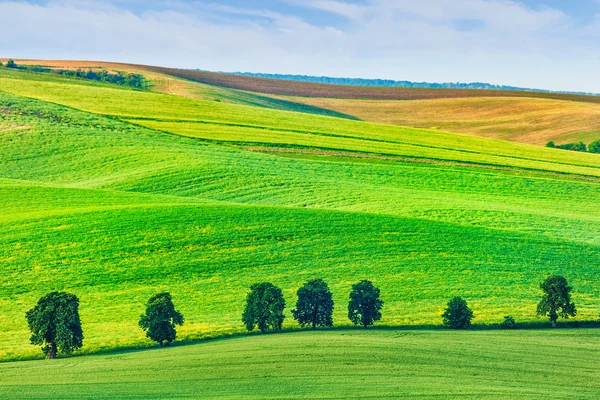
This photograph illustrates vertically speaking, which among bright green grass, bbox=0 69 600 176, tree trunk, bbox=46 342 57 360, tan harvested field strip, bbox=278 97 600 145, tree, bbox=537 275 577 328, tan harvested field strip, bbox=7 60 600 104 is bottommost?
tree trunk, bbox=46 342 57 360

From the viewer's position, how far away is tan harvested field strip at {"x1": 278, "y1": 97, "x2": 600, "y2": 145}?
113750 mm

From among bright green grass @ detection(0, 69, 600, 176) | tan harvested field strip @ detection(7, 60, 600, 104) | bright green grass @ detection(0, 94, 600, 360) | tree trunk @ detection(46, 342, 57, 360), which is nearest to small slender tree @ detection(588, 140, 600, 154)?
bright green grass @ detection(0, 69, 600, 176)

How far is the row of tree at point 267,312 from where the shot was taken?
30.3 m

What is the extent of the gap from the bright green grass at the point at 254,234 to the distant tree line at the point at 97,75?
5562 cm

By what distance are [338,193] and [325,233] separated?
1487cm

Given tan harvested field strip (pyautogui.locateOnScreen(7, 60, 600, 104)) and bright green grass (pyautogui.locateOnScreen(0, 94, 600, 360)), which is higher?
tan harvested field strip (pyautogui.locateOnScreen(7, 60, 600, 104))

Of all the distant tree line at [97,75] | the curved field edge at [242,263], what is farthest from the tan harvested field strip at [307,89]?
the curved field edge at [242,263]

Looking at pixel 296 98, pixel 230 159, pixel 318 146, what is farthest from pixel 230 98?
pixel 230 159

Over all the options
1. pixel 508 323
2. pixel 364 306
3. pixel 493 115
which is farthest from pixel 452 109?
pixel 364 306

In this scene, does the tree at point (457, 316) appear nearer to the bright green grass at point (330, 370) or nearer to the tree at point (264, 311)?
the bright green grass at point (330, 370)

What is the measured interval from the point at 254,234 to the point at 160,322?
15.6 metres

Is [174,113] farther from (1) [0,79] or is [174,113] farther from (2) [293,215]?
(2) [293,215]

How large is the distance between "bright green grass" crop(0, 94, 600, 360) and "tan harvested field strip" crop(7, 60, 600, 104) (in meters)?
79.0

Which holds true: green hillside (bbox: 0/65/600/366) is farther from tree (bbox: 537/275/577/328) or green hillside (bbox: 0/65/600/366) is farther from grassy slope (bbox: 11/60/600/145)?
grassy slope (bbox: 11/60/600/145)
